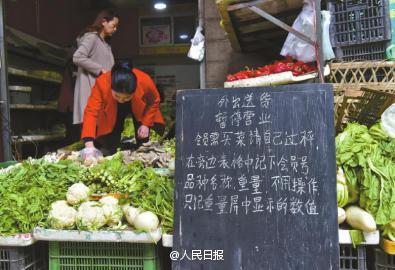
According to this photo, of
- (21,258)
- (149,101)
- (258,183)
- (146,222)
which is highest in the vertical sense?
(149,101)

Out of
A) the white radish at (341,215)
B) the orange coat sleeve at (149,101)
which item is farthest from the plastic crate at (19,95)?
the white radish at (341,215)

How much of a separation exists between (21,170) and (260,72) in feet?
8.54

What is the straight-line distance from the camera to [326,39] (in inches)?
159

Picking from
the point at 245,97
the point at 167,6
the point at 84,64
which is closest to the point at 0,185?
the point at 245,97

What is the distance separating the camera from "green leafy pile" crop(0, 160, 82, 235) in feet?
9.91

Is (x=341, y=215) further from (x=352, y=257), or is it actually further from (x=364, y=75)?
(x=364, y=75)

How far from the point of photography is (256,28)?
15.3 ft

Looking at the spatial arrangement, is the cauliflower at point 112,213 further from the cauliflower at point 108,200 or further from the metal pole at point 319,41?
the metal pole at point 319,41

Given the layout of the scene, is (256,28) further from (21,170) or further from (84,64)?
(21,170)

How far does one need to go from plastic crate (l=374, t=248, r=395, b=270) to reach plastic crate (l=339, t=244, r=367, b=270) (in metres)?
0.11

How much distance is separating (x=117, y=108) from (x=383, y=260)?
342 centimetres

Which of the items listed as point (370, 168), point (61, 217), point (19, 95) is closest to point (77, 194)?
point (61, 217)

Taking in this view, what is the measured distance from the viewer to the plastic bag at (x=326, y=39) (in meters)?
4.01

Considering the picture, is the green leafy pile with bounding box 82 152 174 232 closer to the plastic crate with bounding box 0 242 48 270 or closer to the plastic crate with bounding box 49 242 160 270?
the plastic crate with bounding box 49 242 160 270
